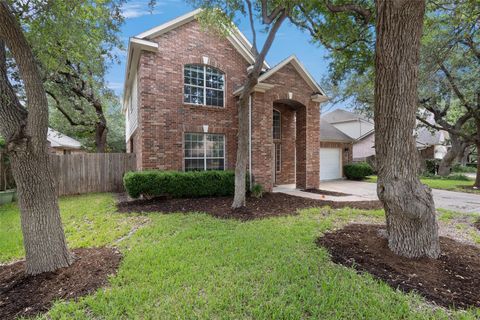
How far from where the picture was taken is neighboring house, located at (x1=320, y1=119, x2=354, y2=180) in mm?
16188

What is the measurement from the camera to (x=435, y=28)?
24.0ft

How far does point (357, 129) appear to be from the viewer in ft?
90.8

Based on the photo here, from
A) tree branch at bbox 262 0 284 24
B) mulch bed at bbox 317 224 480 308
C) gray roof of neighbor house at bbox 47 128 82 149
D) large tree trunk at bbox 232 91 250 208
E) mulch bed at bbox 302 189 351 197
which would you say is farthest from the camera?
gray roof of neighbor house at bbox 47 128 82 149

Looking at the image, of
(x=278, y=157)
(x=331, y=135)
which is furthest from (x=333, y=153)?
(x=278, y=157)

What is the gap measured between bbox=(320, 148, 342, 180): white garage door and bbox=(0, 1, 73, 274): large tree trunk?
1520cm

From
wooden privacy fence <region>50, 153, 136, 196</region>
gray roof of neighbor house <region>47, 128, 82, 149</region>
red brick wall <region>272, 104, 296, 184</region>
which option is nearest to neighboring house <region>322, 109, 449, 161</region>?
red brick wall <region>272, 104, 296, 184</region>

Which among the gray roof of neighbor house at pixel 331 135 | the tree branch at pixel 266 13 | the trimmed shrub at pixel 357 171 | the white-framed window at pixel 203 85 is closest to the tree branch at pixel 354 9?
the tree branch at pixel 266 13

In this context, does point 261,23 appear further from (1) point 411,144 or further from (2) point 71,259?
(2) point 71,259

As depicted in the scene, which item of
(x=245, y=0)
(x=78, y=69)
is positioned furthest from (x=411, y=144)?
(x=78, y=69)

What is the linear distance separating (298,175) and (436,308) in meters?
9.35

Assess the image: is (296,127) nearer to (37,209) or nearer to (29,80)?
(29,80)

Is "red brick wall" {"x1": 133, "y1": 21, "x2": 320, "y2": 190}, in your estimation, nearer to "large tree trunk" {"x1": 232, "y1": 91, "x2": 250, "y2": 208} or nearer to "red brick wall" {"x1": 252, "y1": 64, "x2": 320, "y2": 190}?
"red brick wall" {"x1": 252, "y1": 64, "x2": 320, "y2": 190}

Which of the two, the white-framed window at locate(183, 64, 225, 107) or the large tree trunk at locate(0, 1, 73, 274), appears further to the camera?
the white-framed window at locate(183, 64, 225, 107)

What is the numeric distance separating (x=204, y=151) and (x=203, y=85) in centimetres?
288
